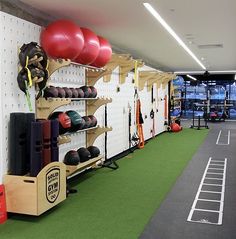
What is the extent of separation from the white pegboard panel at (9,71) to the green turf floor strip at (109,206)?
81cm

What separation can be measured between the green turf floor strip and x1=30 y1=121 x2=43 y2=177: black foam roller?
59cm

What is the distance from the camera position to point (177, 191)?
5090mm

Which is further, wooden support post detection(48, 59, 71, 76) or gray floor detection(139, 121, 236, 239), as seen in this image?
wooden support post detection(48, 59, 71, 76)

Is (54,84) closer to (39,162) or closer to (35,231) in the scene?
(39,162)

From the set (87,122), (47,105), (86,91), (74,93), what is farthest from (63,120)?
(86,91)

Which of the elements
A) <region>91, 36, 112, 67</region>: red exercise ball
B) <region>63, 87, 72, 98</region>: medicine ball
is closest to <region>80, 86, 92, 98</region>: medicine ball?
<region>91, 36, 112, 67</region>: red exercise ball

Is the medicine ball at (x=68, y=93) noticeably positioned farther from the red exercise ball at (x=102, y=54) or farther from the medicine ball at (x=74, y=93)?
the red exercise ball at (x=102, y=54)

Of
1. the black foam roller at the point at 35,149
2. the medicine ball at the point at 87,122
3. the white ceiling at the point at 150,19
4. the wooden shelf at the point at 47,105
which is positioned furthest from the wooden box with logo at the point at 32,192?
the white ceiling at the point at 150,19

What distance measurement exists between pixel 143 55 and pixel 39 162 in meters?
6.55

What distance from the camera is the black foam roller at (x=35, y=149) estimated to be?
3.87 metres

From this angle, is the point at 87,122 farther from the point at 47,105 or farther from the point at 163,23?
the point at 163,23

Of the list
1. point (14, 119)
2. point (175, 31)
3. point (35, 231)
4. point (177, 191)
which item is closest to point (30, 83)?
point (14, 119)

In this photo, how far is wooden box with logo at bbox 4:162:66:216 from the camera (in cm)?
378

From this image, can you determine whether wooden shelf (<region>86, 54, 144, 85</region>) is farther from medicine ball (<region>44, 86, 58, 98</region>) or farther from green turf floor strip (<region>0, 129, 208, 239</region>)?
green turf floor strip (<region>0, 129, 208, 239</region>)
